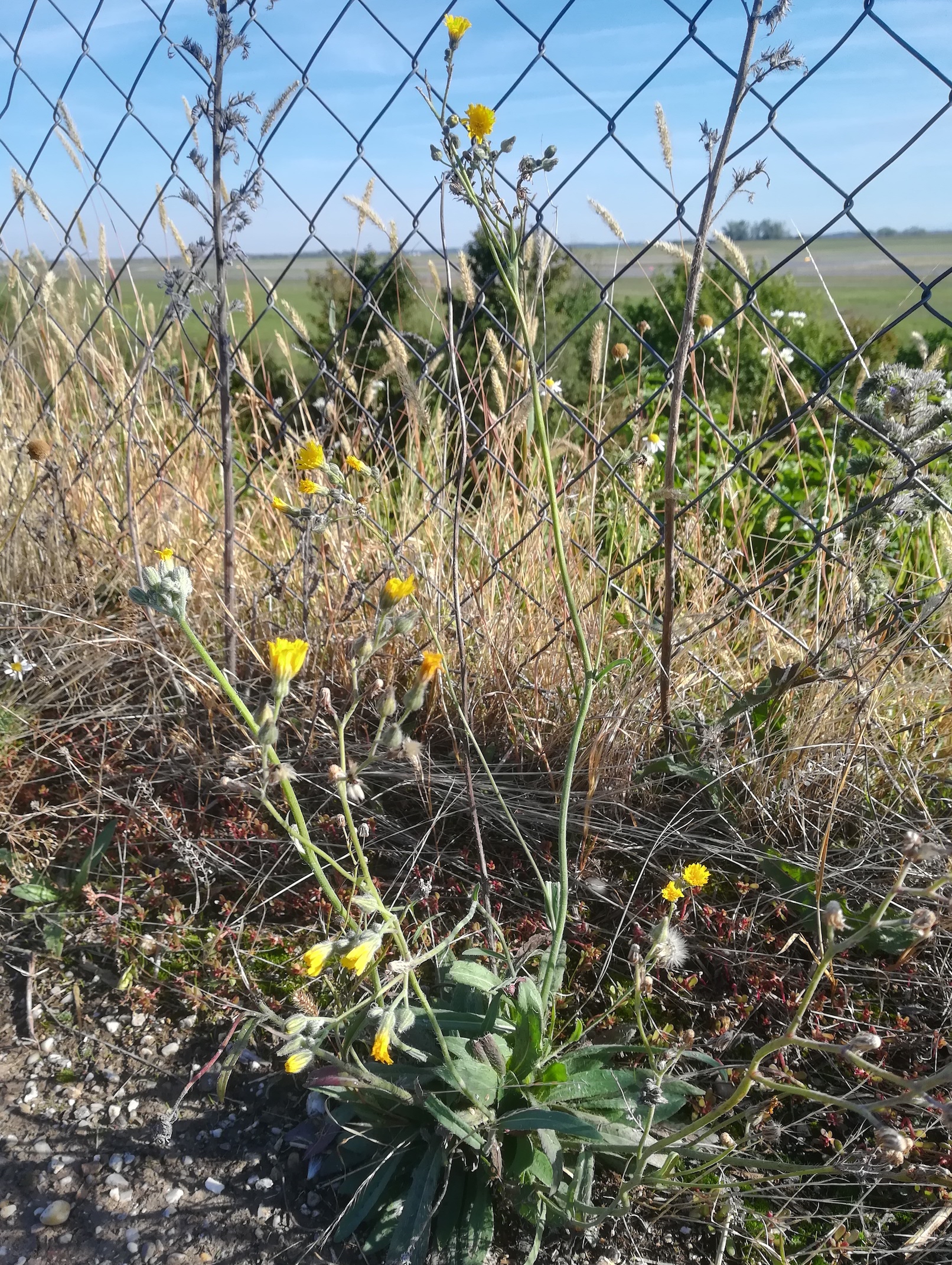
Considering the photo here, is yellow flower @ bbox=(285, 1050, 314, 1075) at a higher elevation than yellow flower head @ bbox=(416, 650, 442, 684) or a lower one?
lower

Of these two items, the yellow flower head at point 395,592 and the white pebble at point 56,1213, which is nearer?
the yellow flower head at point 395,592

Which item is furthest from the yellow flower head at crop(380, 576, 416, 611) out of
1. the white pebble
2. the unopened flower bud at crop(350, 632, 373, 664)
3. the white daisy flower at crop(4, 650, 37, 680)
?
the white daisy flower at crop(4, 650, 37, 680)

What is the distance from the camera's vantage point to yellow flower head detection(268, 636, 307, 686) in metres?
0.97

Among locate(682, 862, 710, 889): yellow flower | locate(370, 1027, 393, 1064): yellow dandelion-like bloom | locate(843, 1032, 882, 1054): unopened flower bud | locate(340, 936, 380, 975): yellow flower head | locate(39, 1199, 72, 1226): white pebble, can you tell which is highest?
locate(340, 936, 380, 975): yellow flower head

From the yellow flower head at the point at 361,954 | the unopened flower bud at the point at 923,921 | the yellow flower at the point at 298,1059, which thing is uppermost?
the unopened flower bud at the point at 923,921

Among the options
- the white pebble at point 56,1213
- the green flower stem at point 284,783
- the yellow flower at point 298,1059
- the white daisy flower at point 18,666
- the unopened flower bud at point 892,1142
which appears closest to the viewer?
the unopened flower bud at point 892,1142

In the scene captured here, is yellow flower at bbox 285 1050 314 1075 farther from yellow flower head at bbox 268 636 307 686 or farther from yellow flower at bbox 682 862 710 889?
yellow flower at bbox 682 862 710 889

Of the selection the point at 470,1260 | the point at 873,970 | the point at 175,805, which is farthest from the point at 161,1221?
the point at 873,970

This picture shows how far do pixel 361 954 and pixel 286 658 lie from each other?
321mm

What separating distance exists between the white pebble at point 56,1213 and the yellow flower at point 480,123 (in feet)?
4.99

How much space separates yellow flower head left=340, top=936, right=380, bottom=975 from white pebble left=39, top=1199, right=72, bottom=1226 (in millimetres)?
694

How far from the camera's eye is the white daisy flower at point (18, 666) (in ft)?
6.89

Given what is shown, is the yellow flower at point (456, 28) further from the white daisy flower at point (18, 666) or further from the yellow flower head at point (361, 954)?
the white daisy flower at point (18, 666)

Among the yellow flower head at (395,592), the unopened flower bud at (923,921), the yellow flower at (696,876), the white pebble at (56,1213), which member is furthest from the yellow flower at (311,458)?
the white pebble at (56,1213)
